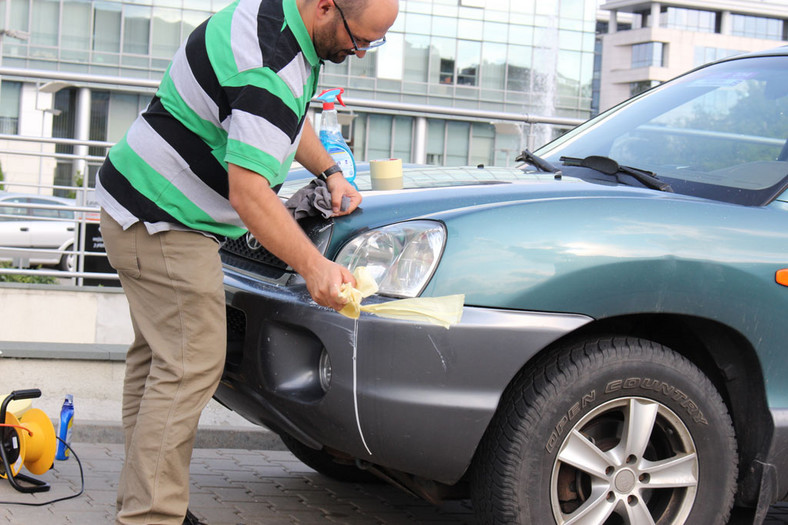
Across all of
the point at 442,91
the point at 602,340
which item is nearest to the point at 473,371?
the point at 602,340

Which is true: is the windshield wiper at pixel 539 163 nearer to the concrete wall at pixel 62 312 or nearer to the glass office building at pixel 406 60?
the concrete wall at pixel 62 312

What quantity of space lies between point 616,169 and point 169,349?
1693 mm

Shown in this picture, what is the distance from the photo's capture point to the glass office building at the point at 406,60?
3525 cm

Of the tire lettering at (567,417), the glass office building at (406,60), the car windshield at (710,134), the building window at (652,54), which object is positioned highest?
the building window at (652,54)

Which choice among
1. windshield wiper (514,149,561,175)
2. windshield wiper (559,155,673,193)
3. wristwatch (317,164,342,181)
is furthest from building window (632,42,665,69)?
wristwatch (317,164,342,181)

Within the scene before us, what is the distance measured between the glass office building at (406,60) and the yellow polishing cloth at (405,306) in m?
30.8

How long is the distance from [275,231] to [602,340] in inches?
39.5

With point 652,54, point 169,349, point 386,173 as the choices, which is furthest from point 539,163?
point 652,54

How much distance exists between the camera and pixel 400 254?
2.79 m

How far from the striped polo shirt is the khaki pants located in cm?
7

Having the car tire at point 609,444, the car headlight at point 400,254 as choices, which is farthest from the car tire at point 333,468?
the car headlight at point 400,254

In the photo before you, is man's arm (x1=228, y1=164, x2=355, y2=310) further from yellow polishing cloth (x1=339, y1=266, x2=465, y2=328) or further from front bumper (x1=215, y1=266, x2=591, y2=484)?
front bumper (x1=215, y1=266, x2=591, y2=484)

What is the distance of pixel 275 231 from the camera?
266 cm

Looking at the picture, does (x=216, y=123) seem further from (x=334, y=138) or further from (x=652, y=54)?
(x=652, y=54)
